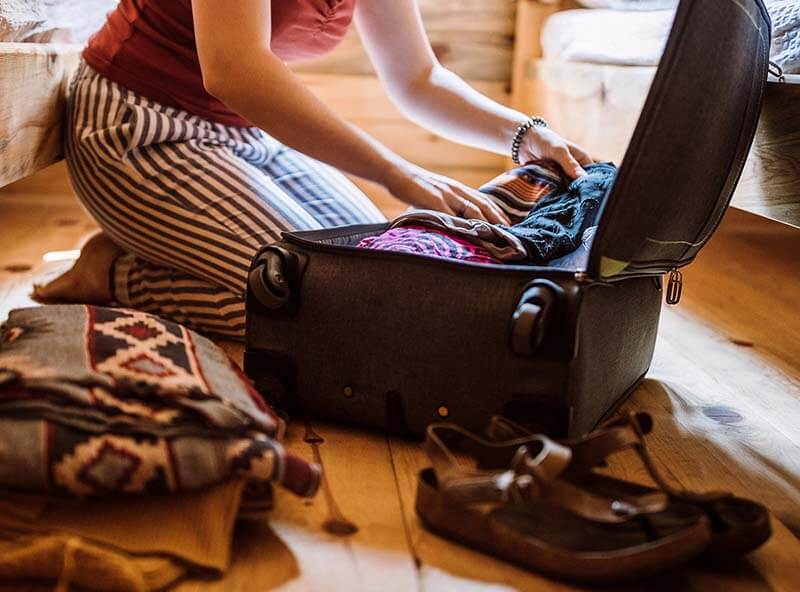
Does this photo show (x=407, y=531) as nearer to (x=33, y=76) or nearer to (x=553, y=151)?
(x=553, y=151)

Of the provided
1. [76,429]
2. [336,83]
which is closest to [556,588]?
[76,429]

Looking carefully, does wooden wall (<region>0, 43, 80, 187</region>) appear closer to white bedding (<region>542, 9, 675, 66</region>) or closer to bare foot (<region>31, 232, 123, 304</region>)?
bare foot (<region>31, 232, 123, 304</region>)

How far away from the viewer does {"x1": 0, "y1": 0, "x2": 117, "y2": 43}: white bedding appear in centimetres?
Result: 128

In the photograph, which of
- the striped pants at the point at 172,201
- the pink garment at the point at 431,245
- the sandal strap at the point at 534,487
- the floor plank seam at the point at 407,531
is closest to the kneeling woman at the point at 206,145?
the striped pants at the point at 172,201

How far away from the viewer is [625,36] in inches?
70.0

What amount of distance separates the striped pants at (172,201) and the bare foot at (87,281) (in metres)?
0.02

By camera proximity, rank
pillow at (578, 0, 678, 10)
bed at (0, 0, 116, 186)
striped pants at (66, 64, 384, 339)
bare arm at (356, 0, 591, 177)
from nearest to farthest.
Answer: bed at (0, 0, 116, 186) < striped pants at (66, 64, 384, 339) < bare arm at (356, 0, 591, 177) < pillow at (578, 0, 678, 10)

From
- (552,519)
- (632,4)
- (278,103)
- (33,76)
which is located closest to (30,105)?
(33,76)

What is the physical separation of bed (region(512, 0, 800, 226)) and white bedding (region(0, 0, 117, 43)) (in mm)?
875

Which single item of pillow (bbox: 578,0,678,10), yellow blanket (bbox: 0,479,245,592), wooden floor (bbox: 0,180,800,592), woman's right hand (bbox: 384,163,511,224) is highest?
pillow (bbox: 578,0,678,10)

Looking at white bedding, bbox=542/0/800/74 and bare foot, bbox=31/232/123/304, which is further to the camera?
bare foot, bbox=31/232/123/304

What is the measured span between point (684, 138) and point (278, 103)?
0.50m

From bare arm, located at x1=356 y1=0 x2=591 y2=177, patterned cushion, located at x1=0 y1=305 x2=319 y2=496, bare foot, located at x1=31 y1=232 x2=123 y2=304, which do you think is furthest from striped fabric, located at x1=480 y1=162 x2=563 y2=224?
bare foot, located at x1=31 y1=232 x2=123 y2=304

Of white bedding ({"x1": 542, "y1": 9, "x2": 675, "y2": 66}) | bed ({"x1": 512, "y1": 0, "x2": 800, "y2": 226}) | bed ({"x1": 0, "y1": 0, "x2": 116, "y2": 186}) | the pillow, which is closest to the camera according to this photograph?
bed ({"x1": 512, "y1": 0, "x2": 800, "y2": 226})
